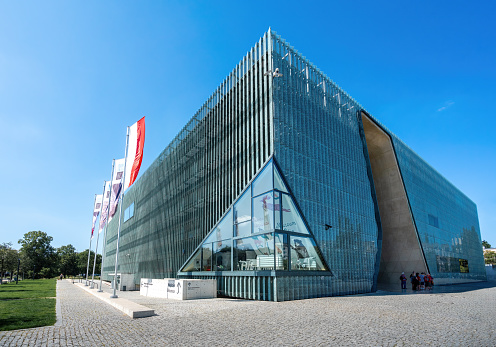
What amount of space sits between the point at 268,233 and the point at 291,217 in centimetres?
178

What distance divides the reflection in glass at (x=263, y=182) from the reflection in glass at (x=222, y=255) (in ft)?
14.1

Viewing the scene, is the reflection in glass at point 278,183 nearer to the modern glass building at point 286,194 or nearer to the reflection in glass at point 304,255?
the modern glass building at point 286,194

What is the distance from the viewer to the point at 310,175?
2123cm

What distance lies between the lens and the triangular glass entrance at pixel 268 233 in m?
18.1

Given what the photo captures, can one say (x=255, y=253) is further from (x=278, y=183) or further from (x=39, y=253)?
(x=39, y=253)

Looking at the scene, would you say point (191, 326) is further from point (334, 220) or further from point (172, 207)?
point (172, 207)

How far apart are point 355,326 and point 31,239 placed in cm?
11800

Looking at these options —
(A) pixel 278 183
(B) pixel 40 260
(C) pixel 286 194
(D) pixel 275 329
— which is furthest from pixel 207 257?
(B) pixel 40 260

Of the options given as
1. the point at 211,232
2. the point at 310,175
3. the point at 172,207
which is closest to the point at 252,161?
the point at 310,175

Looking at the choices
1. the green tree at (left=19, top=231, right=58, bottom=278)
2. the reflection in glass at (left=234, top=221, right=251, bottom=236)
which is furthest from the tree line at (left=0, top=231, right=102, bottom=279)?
the reflection in glass at (left=234, top=221, right=251, bottom=236)

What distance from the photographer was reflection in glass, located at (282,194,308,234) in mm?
18625

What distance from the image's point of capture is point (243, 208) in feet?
68.0

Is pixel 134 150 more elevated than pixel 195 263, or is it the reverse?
pixel 134 150

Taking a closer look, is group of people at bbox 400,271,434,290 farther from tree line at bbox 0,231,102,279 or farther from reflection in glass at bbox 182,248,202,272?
tree line at bbox 0,231,102,279
